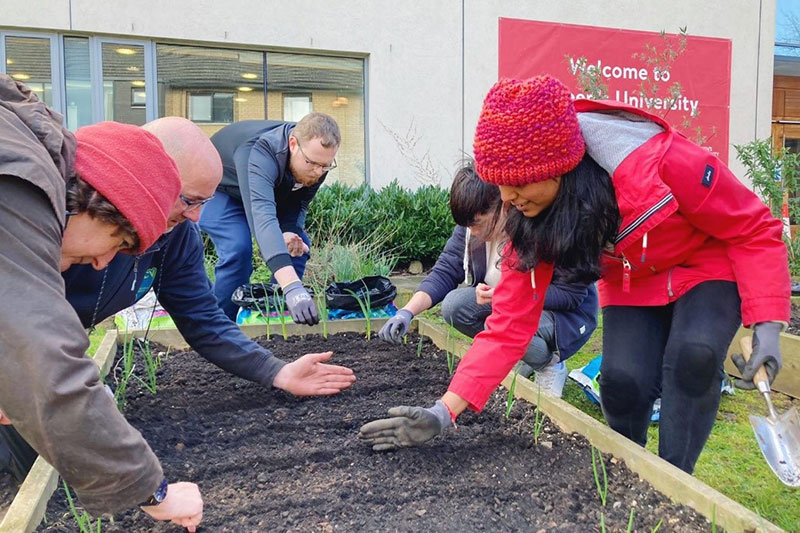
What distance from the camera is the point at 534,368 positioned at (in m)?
3.13

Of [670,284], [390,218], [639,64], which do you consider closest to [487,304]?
[670,284]

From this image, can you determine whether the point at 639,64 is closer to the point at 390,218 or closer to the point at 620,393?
the point at 390,218

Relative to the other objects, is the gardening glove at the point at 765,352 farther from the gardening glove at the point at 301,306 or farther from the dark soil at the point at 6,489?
the dark soil at the point at 6,489

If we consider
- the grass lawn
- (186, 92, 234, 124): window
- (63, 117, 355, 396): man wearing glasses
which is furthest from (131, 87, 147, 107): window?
the grass lawn

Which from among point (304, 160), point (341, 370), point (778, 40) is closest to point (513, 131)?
point (341, 370)

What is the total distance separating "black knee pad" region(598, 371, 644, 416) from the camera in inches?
84.5

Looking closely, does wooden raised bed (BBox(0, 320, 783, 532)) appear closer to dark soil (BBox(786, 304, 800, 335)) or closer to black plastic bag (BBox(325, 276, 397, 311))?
black plastic bag (BBox(325, 276, 397, 311))

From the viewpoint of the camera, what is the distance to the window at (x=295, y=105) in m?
7.18

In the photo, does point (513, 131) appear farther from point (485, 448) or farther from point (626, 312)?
point (485, 448)

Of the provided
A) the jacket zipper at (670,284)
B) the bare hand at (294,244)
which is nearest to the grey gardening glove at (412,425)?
the jacket zipper at (670,284)

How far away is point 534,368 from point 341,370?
3.13ft

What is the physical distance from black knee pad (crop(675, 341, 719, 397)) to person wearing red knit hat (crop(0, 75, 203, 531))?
57.6 inches

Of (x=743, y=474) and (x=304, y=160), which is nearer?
(x=743, y=474)

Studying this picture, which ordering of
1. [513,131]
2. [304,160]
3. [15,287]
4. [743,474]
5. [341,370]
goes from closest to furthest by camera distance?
[15,287], [513,131], [743,474], [341,370], [304,160]
